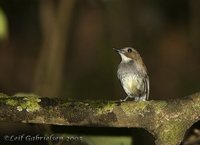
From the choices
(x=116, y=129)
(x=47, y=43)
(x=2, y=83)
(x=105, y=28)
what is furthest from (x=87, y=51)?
(x=116, y=129)

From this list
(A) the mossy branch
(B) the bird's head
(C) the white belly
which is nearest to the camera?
(A) the mossy branch

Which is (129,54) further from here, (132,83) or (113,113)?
(113,113)

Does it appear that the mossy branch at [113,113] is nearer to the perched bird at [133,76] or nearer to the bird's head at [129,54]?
the perched bird at [133,76]

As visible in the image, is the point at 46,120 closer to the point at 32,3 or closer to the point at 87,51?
the point at 32,3

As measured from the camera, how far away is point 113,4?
8961 millimetres

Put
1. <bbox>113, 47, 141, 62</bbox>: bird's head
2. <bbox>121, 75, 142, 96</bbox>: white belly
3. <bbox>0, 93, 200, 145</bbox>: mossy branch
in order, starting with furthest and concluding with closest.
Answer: <bbox>113, 47, 141, 62</bbox>: bird's head → <bbox>121, 75, 142, 96</bbox>: white belly → <bbox>0, 93, 200, 145</bbox>: mossy branch

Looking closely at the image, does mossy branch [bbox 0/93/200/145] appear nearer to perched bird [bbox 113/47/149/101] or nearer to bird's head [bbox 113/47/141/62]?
perched bird [bbox 113/47/149/101]

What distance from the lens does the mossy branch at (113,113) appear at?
11.6 feet

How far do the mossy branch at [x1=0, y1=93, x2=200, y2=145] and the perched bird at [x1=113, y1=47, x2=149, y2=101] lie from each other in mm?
1136

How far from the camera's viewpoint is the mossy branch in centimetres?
353

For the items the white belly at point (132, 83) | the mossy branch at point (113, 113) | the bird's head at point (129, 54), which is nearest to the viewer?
the mossy branch at point (113, 113)

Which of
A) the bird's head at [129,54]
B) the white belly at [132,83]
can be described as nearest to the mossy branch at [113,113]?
the white belly at [132,83]

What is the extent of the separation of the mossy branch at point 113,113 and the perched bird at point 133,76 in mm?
1136

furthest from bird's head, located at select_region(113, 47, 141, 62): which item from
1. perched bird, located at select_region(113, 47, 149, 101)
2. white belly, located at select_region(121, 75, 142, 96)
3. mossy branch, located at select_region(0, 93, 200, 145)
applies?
mossy branch, located at select_region(0, 93, 200, 145)
